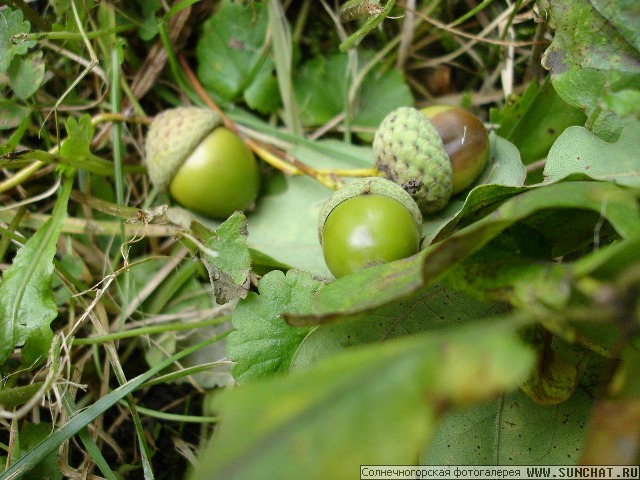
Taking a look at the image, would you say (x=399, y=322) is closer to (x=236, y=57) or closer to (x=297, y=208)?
(x=297, y=208)

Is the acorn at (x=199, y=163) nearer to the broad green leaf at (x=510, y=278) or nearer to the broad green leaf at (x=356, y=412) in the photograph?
the broad green leaf at (x=510, y=278)

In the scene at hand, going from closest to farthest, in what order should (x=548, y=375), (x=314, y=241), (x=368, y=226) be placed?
(x=548, y=375) → (x=368, y=226) → (x=314, y=241)

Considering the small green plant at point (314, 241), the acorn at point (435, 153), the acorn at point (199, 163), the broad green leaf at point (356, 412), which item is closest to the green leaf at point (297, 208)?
the small green plant at point (314, 241)

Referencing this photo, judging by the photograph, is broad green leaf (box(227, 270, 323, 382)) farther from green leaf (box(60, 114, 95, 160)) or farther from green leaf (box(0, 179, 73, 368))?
green leaf (box(60, 114, 95, 160))

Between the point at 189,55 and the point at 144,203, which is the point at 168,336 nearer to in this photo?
the point at 144,203

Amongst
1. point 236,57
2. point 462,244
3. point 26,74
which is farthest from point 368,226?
point 26,74

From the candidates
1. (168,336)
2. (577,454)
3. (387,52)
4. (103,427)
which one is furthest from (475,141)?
(103,427)
